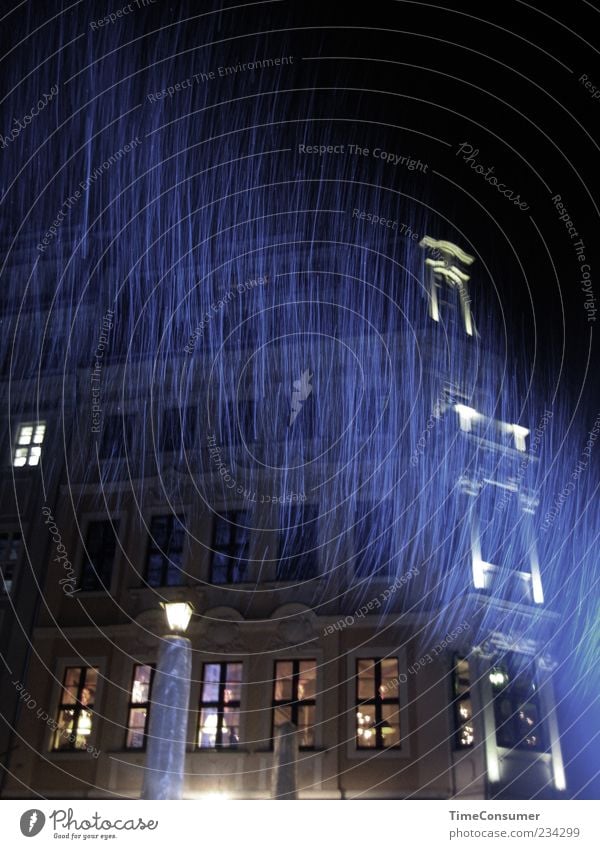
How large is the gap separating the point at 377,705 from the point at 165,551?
14.3ft

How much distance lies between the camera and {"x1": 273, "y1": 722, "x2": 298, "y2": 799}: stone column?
10648mm

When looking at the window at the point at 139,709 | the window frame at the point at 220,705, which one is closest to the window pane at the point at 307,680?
the window frame at the point at 220,705

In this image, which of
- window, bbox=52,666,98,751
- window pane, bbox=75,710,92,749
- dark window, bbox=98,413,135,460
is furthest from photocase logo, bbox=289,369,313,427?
window pane, bbox=75,710,92,749

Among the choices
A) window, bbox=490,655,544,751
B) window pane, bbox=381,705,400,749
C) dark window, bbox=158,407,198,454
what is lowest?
window pane, bbox=381,705,400,749

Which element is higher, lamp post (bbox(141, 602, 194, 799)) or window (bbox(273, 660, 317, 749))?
window (bbox(273, 660, 317, 749))

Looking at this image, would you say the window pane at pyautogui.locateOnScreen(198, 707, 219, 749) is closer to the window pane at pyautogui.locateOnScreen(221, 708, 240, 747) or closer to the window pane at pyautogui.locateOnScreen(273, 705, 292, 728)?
the window pane at pyautogui.locateOnScreen(221, 708, 240, 747)

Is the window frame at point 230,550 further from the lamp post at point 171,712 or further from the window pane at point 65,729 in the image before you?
the lamp post at point 171,712

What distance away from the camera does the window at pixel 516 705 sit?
1267 centimetres

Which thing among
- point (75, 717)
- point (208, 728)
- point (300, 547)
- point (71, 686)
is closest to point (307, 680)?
point (208, 728)

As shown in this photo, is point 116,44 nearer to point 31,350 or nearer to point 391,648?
point 31,350

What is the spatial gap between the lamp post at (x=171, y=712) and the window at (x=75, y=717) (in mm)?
4200

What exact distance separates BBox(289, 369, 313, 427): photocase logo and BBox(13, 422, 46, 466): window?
4697 mm
